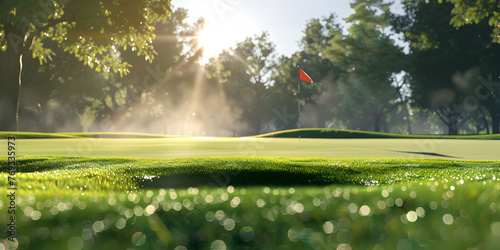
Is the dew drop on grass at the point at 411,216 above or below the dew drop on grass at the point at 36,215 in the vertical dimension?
below

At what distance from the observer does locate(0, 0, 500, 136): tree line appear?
2394 centimetres

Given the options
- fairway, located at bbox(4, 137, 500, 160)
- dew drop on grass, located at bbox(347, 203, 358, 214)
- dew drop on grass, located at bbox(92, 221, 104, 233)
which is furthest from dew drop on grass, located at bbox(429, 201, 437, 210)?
fairway, located at bbox(4, 137, 500, 160)

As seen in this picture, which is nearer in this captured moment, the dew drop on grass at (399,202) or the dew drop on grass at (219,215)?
the dew drop on grass at (219,215)

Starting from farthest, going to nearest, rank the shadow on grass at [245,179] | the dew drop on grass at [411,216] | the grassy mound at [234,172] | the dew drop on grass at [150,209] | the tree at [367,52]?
1. the tree at [367,52]
2. the shadow on grass at [245,179]
3. the grassy mound at [234,172]
4. the dew drop on grass at [150,209]
5. the dew drop on grass at [411,216]

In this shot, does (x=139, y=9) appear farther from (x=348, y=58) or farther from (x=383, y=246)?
(x=348, y=58)

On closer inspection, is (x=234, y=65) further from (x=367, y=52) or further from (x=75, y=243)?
(x=75, y=243)

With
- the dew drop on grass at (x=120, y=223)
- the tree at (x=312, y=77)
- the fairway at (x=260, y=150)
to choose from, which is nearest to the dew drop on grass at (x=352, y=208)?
the dew drop on grass at (x=120, y=223)

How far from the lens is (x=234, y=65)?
7844 centimetres

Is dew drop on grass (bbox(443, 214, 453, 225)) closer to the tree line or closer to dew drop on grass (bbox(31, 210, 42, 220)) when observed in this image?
dew drop on grass (bbox(31, 210, 42, 220))

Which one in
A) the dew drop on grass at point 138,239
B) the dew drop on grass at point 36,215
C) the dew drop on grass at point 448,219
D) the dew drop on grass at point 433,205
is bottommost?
the dew drop on grass at point 433,205

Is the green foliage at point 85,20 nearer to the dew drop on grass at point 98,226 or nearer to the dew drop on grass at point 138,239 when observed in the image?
the dew drop on grass at point 98,226

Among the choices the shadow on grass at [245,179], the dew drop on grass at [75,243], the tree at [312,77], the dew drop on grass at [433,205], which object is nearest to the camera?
the dew drop on grass at [75,243]

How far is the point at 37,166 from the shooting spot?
441 inches

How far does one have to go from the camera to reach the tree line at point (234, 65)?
23938mm
